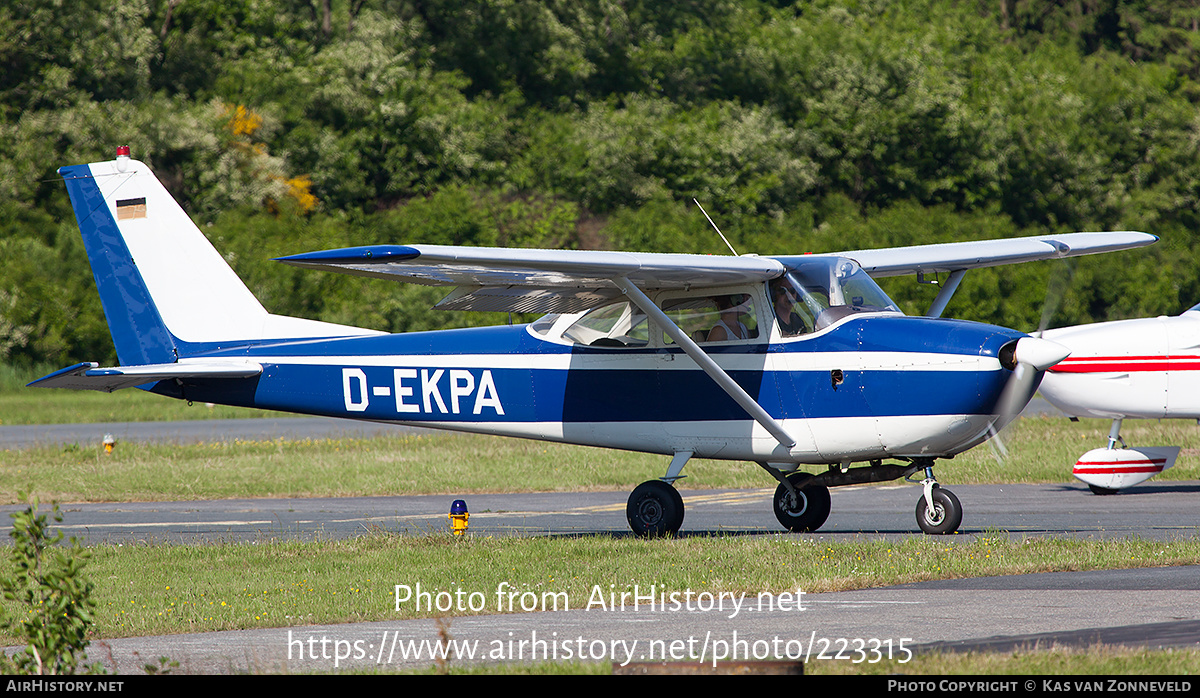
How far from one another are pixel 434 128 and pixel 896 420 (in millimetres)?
41012

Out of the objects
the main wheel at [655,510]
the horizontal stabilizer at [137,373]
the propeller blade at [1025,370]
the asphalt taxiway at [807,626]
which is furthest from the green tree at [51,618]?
the horizontal stabilizer at [137,373]

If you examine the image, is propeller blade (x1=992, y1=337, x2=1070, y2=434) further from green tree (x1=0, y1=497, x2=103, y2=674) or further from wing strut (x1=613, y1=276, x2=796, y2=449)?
green tree (x1=0, y1=497, x2=103, y2=674)

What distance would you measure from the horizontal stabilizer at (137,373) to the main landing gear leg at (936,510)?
22.8ft

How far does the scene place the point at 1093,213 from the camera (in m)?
54.1

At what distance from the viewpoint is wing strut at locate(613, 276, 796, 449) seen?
11.6 metres

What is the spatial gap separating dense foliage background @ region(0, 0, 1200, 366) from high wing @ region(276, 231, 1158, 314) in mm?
26491

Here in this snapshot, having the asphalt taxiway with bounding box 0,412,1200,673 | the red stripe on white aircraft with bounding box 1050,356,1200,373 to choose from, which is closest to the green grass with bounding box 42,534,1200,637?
the asphalt taxiway with bounding box 0,412,1200,673

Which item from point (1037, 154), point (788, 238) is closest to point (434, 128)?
point (788, 238)

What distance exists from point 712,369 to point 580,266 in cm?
167

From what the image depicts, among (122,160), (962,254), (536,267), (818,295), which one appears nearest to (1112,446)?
(962,254)

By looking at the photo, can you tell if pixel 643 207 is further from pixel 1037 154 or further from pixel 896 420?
pixel 896 420

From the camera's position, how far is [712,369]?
1169 centimetres

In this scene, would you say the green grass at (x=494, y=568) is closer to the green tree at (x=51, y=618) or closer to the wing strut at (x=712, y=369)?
the wing strut at (x=712, y=369)
